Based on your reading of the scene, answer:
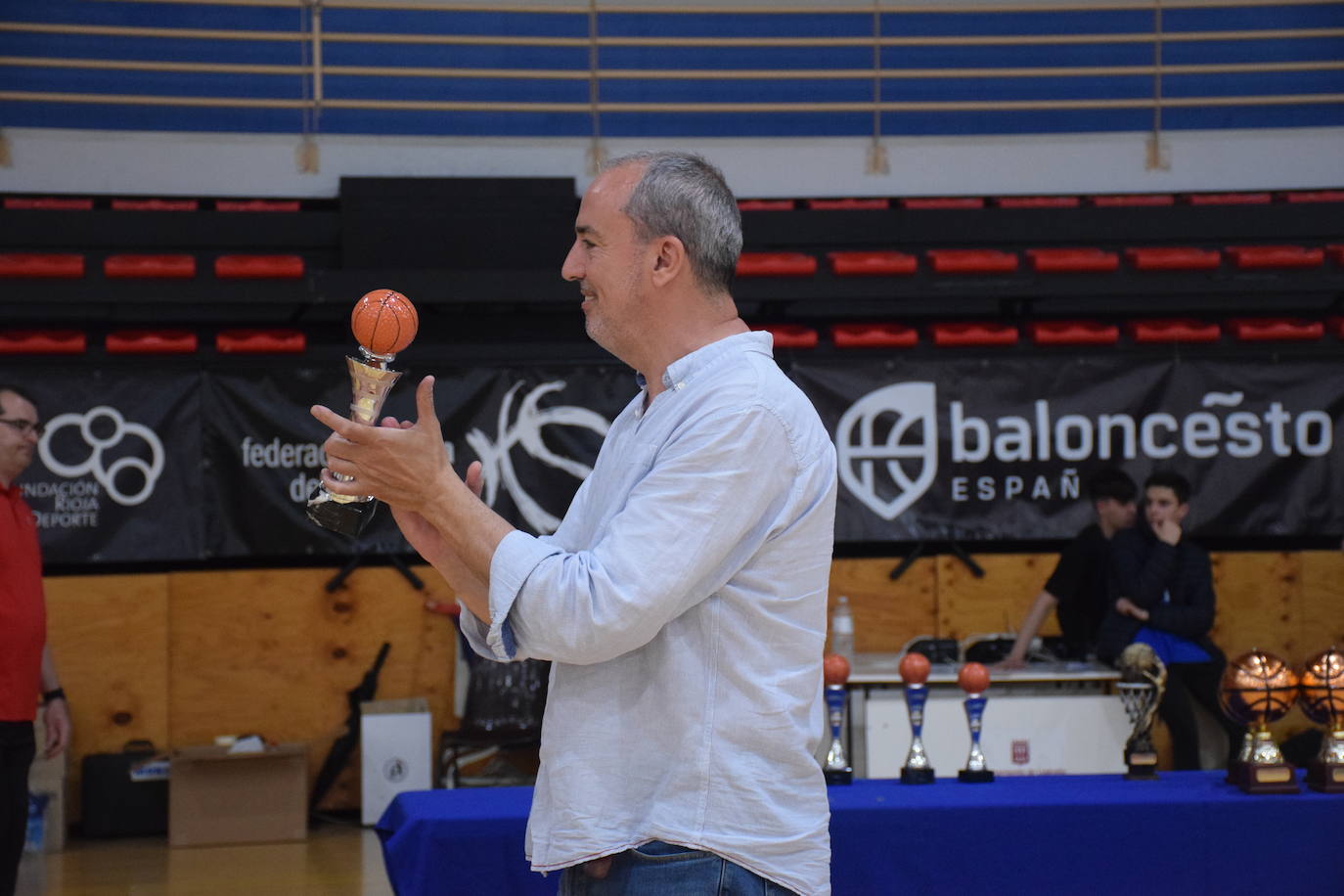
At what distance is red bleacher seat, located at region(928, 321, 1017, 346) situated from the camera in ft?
23.4

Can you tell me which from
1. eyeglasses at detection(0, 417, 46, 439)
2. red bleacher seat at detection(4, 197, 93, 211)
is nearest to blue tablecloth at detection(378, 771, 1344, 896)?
eyeglasses at detection(0, 417, 46, 439)

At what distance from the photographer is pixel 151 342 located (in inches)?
269

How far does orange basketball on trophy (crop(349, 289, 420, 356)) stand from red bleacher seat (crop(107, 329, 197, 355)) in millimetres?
5461

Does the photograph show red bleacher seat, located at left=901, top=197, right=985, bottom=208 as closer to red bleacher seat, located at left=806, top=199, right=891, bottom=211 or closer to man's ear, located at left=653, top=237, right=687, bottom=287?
red bleacher seat, located at left=806, top=199, right=891, bottom=211

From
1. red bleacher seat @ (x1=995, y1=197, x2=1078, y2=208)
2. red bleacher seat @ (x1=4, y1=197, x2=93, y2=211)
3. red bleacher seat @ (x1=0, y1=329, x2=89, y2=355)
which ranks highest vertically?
red bleacher seat @ (x1=995, y1=197, x2=1078, y2=208)

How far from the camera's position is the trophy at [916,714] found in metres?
3.51

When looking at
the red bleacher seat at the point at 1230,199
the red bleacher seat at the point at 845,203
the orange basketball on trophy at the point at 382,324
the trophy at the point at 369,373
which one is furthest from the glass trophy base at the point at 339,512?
the red bleacher seat at the point at 1230,199

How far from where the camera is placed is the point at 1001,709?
5652 millimetres

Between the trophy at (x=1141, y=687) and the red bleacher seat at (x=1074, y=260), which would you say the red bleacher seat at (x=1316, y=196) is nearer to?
the red bleacher seat at (x=1074, y=260)

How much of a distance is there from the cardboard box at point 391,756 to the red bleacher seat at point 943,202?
3413 mm

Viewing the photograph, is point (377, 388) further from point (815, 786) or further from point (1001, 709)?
point (1001, 709)

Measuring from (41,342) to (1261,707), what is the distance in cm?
555

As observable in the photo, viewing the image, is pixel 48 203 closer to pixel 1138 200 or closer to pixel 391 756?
pixel 391 756

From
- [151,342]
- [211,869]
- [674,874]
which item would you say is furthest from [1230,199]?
[674,874]
